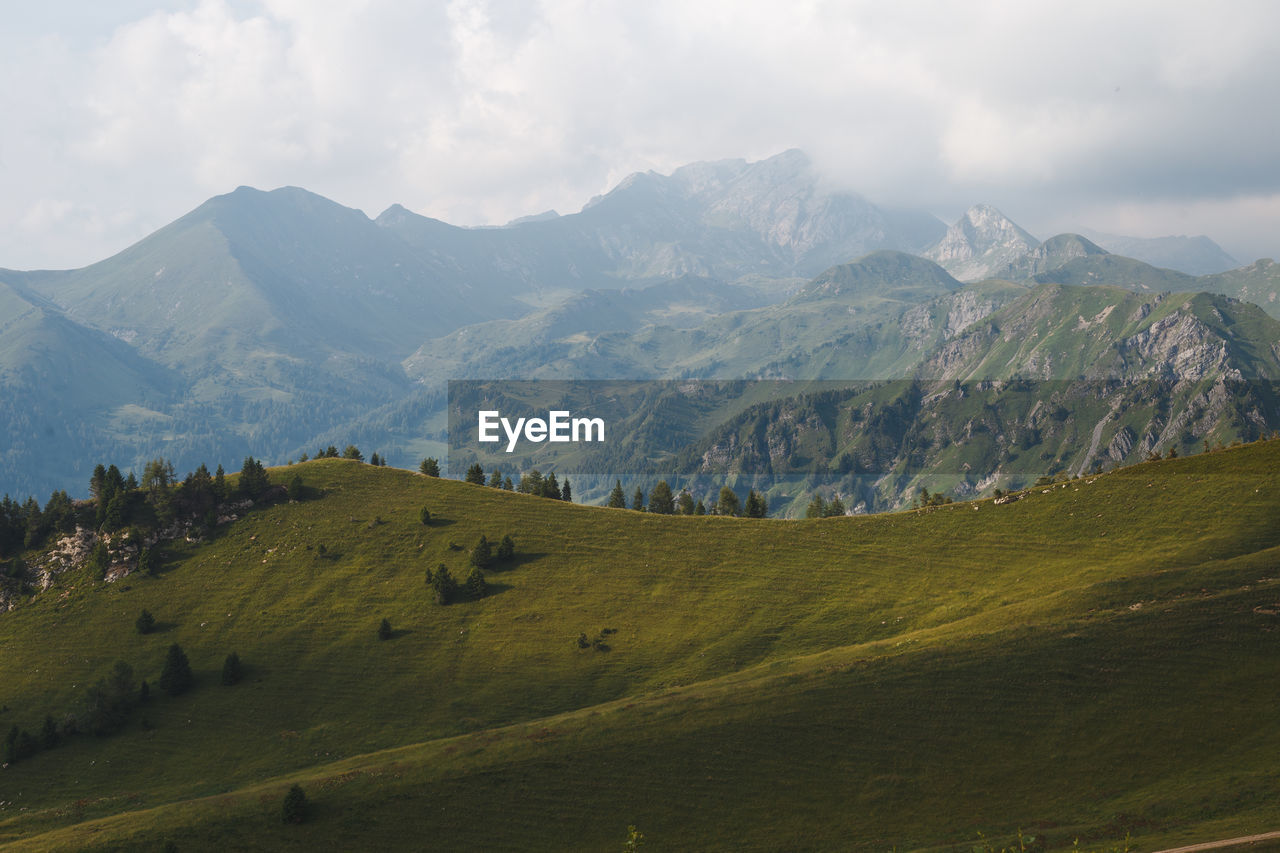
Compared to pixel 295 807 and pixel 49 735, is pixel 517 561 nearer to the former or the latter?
pixel 49 735

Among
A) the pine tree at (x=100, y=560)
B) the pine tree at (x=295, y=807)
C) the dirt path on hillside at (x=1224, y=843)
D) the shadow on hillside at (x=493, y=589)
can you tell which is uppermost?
the pine tree at (x=100, y=560)

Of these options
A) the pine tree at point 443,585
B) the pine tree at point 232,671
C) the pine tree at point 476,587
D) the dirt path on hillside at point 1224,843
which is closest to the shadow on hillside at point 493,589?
the pine tree at point 476,587

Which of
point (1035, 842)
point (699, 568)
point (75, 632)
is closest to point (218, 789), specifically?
point (75, 632)

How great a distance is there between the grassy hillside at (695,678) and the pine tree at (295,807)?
110cm

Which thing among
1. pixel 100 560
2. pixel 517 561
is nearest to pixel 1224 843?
pixel 517 561

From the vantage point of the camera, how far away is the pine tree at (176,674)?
11812 centimetres

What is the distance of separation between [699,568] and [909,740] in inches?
2175

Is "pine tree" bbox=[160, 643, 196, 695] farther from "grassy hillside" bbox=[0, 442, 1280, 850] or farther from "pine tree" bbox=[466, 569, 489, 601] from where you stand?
"pine tree" bbox=[466, 569, 489, 601]

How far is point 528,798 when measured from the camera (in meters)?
81.6

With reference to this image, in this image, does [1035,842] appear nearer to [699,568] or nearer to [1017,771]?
[1017,771]

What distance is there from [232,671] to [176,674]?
759 cm

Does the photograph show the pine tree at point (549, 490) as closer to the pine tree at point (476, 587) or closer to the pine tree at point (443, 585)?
the pine tree at point (443, 585)

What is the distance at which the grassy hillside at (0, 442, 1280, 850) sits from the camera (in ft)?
255

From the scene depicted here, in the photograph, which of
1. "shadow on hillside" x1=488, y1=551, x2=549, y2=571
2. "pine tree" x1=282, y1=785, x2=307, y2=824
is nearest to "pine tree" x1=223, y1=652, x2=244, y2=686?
"shadow on hillside" x1=488, y1=551, x2=549, y2=571
